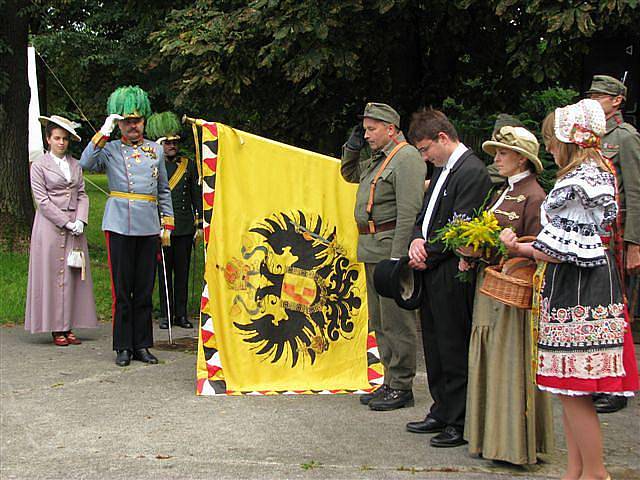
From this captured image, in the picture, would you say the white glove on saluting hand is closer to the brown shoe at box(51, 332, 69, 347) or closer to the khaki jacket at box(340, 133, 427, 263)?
the brown shoe at box(51, 332, 69, 347)

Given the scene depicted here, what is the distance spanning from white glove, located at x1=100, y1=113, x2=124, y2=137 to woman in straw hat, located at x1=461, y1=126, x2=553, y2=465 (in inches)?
146

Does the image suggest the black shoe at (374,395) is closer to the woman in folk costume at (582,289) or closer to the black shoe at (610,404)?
Result: the black shoe at (610,404)

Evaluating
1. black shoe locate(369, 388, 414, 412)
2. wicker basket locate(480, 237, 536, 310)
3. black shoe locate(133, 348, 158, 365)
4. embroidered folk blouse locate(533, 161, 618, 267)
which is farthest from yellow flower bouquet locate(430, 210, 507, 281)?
black shoe locate(133, 348, 158, 365)

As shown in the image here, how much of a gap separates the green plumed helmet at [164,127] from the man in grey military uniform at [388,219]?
148 inches

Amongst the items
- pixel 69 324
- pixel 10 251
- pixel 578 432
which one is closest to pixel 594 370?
pixel 578 432

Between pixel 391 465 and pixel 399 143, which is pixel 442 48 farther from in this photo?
pixel 391 465

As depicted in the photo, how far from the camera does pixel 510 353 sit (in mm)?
5250

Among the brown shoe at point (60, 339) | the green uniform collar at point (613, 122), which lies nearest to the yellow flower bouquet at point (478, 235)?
the green uniform collar at point (613, 122)

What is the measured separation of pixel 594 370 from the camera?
4.66 m

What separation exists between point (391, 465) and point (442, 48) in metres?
7.59

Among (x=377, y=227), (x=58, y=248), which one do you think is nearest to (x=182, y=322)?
(x=58, y=248)

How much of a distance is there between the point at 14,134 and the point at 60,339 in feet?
21.1

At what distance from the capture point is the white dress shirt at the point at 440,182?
581cm

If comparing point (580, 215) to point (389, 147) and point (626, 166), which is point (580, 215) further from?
point (389, 147)
